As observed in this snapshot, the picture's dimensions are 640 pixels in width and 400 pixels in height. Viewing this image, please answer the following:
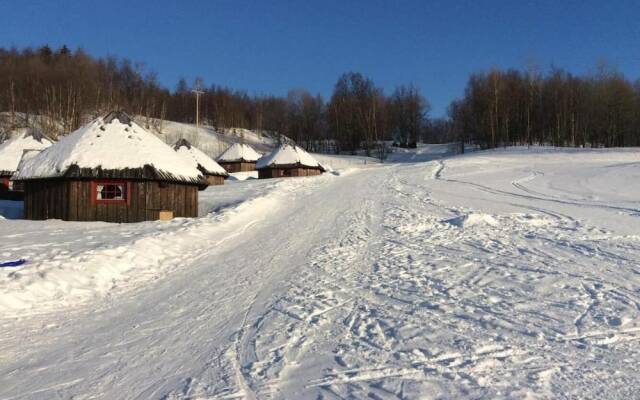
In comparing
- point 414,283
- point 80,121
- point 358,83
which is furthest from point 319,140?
point 414,283

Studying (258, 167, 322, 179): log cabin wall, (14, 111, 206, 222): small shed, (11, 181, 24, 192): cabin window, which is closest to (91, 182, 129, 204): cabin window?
(14, 111, 206, 222): small shed

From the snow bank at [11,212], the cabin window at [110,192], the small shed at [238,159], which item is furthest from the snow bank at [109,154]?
the small shed at [238,159]

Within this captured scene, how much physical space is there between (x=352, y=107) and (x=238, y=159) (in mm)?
31214

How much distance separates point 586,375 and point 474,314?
6.02ft

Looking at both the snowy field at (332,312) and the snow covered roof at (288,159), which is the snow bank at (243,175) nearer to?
the snow covered roof at (288,159)

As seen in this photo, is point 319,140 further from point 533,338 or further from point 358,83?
point 533,338

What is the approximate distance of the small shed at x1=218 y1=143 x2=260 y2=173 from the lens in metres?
55.0

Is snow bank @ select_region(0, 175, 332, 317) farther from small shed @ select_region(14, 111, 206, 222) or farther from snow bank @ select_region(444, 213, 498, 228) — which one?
snow bank @ select_region(444, 213, 498, 228)

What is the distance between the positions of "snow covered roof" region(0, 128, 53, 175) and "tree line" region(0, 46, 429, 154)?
811 inches

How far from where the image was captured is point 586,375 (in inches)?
167

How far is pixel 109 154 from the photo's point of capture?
64.1 ft

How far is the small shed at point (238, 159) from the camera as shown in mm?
55031

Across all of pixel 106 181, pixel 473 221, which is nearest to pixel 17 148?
pixel 106 181

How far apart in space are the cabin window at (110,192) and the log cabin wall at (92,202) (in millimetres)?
122
